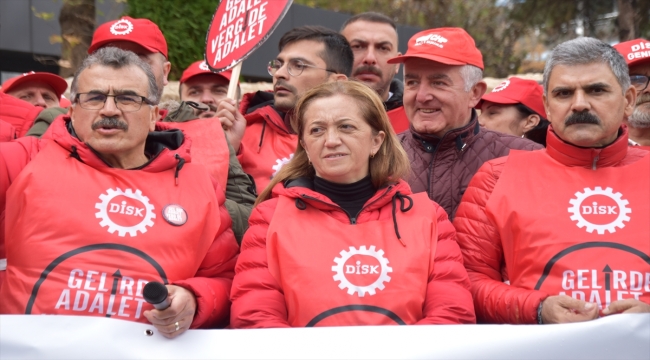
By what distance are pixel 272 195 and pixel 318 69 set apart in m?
1.68

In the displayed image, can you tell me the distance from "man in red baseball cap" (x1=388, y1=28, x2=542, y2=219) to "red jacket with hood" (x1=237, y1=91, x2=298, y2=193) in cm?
75

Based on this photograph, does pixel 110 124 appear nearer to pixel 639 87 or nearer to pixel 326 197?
pixel 326 197

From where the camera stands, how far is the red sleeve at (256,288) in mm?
3182

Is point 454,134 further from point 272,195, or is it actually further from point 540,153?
point 272,195

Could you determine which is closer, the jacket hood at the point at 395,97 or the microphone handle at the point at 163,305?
the microphone handle at the point at 163,305

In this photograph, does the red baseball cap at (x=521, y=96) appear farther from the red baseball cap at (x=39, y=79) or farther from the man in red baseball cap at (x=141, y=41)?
the red baseball cap at (x=39, y=79)

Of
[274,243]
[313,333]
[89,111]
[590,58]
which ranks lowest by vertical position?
[313,333]

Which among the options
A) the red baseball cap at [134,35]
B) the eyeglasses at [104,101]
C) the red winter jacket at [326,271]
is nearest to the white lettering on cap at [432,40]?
the red winter jacket at [326,271]

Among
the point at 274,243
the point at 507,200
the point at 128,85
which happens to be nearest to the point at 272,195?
the point at 274,243

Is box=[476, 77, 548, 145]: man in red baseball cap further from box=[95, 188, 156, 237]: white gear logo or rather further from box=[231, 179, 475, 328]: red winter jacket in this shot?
box=[95, 188, 156, 237]: white gear logo

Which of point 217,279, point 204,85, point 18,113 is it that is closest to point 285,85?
point 204,85

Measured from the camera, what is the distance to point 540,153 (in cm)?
368

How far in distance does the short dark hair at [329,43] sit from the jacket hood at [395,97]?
639mm

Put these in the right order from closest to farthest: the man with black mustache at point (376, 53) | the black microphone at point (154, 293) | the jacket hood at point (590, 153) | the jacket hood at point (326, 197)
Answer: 1. the black microphone at point (154, 293)
2. the jacket hood at point (326, 197)
3. the jacket hood at point (590, 153)
4. the man with black mustache at point (376, 53)
